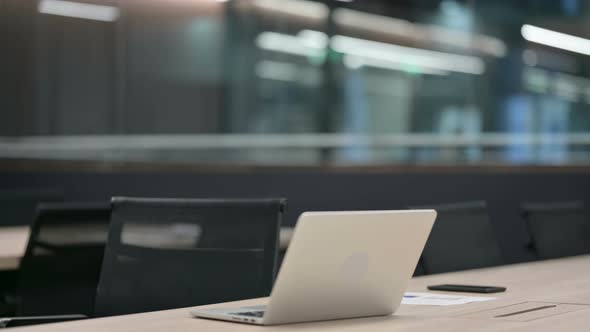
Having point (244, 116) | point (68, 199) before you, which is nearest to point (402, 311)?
point (68, 199)

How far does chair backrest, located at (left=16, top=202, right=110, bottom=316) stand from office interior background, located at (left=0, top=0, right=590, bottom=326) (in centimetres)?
162

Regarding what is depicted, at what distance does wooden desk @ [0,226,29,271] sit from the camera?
3379 millimetres

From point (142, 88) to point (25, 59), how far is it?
33.5 inches

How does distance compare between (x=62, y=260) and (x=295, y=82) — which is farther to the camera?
(x=295, y=82)

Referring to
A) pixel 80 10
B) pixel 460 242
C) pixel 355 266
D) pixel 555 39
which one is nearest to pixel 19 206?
pixel 80 10

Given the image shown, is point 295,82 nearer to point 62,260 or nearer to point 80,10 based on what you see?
point 80,10

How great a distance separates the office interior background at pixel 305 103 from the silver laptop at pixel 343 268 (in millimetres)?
3289

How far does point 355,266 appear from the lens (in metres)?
1.98

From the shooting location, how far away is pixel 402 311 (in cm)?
219

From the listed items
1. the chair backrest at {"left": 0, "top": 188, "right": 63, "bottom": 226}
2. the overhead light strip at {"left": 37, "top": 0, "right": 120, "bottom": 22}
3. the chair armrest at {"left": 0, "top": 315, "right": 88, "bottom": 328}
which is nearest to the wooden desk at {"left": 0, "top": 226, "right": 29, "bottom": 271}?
the chair backrest at {"left": 0, "top": 188, "right": 63, "bottom": 226}

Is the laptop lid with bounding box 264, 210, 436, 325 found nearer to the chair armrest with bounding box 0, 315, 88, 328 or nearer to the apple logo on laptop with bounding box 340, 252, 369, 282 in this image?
the apple logo on laptop with bounding box 340, 252, 369, 282

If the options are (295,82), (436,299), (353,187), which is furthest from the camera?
(295,82)

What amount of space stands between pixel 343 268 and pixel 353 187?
4.37 metres

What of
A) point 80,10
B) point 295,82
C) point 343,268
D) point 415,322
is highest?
point 80,10
